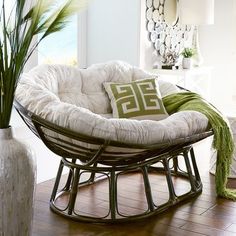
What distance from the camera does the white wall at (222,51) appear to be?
247 inches

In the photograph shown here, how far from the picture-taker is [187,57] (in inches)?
205

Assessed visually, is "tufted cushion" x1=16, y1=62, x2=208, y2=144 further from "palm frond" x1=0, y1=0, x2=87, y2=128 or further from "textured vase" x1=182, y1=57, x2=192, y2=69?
"textured vase" x1=182, y1=57, x2=192, y2=69

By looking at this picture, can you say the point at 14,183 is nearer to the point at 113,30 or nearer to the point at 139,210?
the point at 139,210

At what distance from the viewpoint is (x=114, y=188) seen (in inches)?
110

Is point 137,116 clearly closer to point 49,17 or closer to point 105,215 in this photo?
point 105,215

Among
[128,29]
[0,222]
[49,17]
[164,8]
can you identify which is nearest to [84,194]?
[0,222]

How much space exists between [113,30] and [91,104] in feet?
4.76

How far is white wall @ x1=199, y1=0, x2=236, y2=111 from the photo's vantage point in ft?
20.6

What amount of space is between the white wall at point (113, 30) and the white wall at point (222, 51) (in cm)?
210

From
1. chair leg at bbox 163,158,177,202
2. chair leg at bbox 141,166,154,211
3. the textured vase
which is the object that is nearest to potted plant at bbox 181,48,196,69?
the textured vase

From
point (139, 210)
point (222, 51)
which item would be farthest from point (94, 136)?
point (222, 51)

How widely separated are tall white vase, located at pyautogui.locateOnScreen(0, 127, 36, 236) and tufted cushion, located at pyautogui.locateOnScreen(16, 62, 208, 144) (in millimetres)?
459

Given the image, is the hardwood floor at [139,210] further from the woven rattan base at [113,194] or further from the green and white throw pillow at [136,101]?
the green and white throw pillow at [136,101]

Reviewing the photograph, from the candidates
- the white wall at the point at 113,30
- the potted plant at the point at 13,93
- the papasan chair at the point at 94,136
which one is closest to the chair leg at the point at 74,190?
the papasan chair at the point at 94,136
